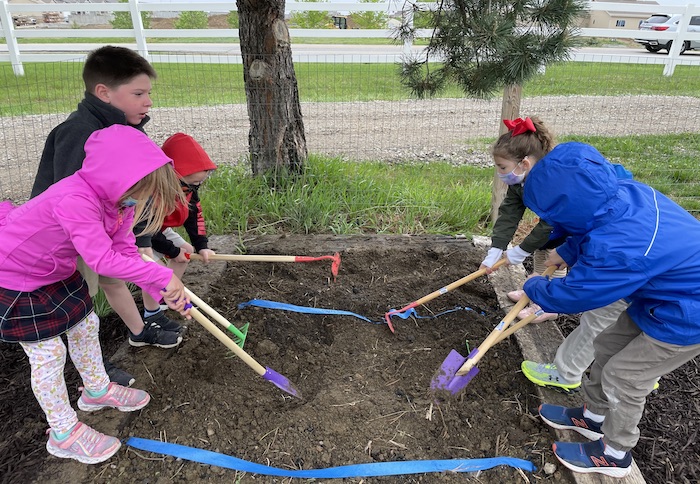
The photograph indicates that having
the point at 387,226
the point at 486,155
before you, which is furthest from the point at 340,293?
the point at 486,155

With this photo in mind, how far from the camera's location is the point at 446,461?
223 cm

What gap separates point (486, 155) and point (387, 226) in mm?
3245

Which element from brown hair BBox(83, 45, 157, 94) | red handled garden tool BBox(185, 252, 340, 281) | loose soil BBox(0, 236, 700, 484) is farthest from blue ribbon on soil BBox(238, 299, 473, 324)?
brown hair BBox(83, 45, 157, 94)

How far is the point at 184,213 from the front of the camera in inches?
115

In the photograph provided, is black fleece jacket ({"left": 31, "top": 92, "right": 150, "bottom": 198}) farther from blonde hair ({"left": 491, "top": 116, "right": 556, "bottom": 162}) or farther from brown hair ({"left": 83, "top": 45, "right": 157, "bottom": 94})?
blonde hair ({"left": 491, "top": 116, "right": 556, "bottom": 162})

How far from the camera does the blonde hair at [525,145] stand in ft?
9.04

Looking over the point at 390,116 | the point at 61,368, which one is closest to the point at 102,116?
the point at 61,368

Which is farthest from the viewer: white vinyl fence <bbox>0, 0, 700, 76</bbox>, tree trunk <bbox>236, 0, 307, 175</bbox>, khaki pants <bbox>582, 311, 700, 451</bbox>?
white vinyl fence <bbox>0, 0, 700, 76</bbox>

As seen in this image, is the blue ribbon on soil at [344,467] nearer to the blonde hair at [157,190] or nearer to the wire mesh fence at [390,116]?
the blonde hair at [157,190]

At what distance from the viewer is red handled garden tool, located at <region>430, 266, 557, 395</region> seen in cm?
247

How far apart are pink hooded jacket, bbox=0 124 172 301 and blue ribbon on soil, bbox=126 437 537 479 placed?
85 cm

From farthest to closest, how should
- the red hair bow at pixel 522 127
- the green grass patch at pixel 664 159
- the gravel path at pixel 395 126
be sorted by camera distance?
the gravel path at pixel 395 126 → the green grass patch at pixel 664 159 → the red hair bow at pixel 522 127

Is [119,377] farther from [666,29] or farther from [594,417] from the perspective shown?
[666,29]

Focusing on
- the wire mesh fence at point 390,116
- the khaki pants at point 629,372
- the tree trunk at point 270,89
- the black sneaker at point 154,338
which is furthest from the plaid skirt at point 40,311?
the wire mesh fence at point 390,116
